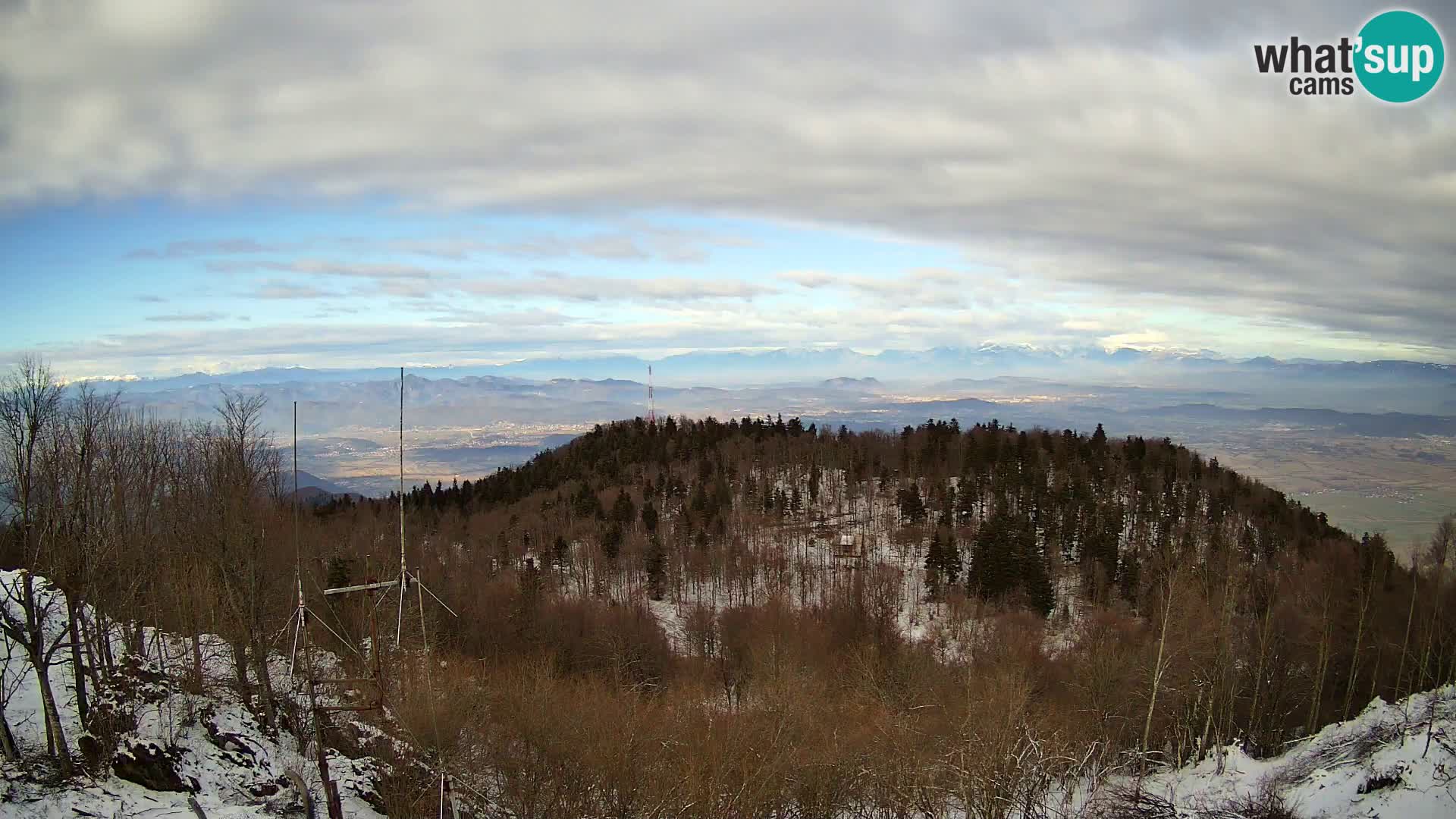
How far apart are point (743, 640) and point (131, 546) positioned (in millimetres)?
39237

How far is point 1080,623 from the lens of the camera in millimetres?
67062

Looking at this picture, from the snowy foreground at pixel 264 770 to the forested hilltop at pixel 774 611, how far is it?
4.38ft

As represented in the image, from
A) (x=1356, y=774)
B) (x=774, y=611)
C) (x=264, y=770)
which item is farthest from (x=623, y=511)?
(x=1356, y=774)

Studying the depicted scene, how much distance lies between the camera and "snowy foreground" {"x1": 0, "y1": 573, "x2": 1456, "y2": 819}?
2222 cm

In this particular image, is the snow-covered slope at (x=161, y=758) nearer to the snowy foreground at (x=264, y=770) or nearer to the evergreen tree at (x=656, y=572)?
the snowy foreground at (x=264, y=770)

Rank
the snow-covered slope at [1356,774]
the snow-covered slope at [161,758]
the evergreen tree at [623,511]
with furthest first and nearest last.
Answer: the evergreen tree at [623,511]
the snow-covered slope at [1356,774]
the snow-covered slope at [161,758]

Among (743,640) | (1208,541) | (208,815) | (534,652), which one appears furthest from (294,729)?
(1208,541)

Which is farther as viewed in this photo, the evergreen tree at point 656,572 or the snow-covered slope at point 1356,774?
the evergreen tree at point 656,572

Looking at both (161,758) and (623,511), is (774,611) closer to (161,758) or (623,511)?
(623,511)

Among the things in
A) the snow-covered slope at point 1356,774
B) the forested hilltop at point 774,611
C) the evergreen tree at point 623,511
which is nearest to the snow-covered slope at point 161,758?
the forested hilltop at point 774,611

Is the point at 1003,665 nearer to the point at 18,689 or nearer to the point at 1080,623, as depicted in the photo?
the point at 1080,623

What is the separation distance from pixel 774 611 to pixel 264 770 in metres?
38.8

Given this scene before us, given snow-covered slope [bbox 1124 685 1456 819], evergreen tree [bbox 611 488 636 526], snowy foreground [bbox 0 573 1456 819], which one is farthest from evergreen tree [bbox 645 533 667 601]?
snow-covered slope [bbox 1124 685 1456 819]

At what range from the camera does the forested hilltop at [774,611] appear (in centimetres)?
2680
